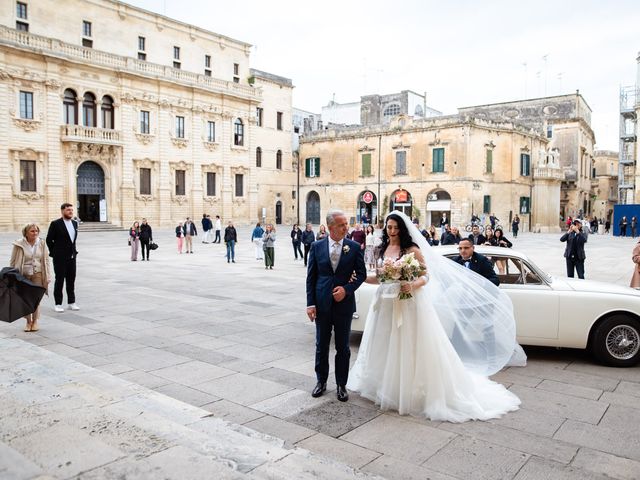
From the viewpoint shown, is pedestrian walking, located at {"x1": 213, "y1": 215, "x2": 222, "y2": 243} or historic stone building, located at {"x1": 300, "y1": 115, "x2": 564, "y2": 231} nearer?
pedestrian walking, located at {"x1": 213, "y1": 215, "x2": 222, "y2": 243}

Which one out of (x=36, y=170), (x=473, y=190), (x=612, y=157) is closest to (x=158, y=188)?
(x=36, y=170)

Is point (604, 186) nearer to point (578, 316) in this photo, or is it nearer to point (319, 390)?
point (578, 316)

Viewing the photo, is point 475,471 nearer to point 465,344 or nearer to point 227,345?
point 465,344

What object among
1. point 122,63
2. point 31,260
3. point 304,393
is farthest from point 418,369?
point 122,63

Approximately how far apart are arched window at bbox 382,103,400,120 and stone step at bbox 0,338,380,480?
55033mm

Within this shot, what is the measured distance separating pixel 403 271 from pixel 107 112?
122 ft

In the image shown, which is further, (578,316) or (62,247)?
(62,247)

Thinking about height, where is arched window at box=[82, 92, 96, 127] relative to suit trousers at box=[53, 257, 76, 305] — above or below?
above

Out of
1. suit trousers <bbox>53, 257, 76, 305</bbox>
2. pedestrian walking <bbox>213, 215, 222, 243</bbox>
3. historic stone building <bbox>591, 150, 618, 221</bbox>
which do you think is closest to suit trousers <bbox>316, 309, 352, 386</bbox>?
suit trousers <bbox>53, 257, 76, 305</bbox>

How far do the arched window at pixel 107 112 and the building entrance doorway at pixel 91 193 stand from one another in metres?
2.91

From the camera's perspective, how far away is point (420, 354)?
5012mm

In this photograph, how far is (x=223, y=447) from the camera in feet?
13.6

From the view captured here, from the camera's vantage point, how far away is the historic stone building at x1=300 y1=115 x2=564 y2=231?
42.1 m

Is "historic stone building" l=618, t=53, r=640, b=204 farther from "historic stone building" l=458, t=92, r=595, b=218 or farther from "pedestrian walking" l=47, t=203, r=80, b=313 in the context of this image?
"pedestrian walking" l=47, t=203, r=80, b=313
